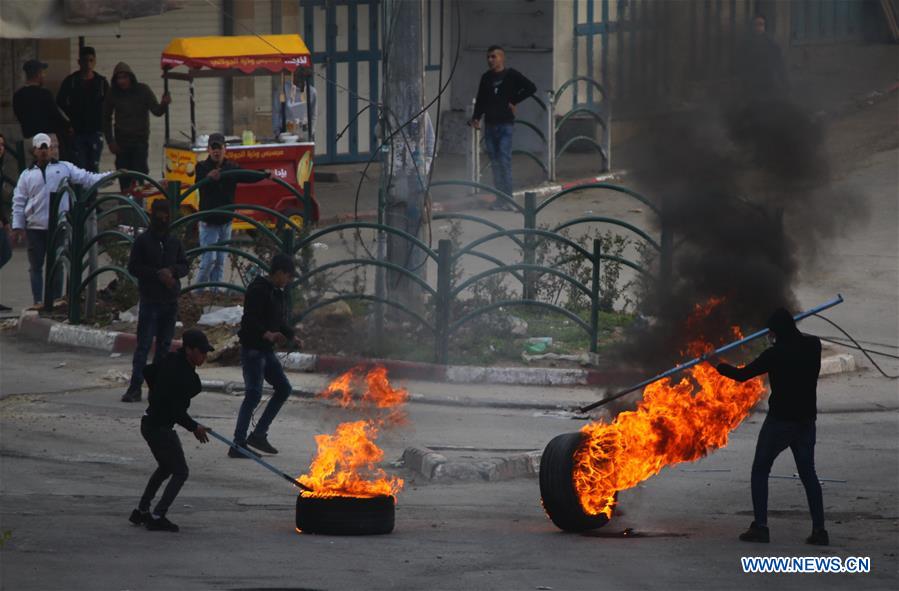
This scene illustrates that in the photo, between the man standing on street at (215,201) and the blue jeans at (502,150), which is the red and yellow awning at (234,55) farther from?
the man standing on street at (215,201)

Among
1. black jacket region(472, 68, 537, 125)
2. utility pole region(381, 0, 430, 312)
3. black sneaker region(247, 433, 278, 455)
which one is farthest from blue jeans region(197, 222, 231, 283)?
black jacket region(472, 68, 537, 125)

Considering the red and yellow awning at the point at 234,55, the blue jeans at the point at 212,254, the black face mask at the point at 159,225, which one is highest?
the red and yellow awning at the point at 234,55

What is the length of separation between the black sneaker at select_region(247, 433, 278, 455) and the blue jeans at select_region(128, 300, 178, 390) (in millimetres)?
1596

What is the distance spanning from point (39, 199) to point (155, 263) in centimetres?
350

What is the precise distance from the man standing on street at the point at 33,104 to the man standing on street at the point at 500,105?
5.28 metres

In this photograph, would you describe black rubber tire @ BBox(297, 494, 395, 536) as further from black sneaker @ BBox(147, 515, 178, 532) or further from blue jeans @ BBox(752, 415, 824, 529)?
blue jeans @ BBox(752, 415, 824, 529)

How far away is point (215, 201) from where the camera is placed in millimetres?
14742

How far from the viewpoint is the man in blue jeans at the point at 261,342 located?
10.4 metres

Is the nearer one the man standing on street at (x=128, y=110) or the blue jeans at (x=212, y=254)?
the blue jeans at (x=212, y=254)

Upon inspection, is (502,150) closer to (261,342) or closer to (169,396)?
(261,342)

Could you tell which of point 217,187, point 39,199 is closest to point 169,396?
point 217,187

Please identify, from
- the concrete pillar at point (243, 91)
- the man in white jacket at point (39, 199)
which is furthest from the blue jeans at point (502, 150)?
the man in white jacket at point (39, 199)

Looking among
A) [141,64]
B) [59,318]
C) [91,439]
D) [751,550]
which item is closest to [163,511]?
[91,439]

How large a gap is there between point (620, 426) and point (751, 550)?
45.2 inches
